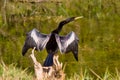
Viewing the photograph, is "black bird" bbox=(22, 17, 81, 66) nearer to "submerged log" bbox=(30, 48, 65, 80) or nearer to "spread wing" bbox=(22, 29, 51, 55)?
"spread wing" bbox=(22, 29, 51, 55)

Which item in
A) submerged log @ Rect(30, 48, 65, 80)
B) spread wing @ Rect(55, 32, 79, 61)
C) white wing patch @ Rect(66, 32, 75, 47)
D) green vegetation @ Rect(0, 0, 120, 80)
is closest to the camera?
submerged log @ Rect(30, 48, 65, 80)

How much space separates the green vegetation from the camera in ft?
30.9

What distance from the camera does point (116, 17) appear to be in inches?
615

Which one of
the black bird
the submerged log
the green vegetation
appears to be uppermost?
the black bird

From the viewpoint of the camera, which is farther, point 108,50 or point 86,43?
point 86,43

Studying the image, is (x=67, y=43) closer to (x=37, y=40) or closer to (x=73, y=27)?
(x=37, y=40)

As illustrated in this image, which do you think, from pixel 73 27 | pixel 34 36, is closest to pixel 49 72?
pixel 34 36

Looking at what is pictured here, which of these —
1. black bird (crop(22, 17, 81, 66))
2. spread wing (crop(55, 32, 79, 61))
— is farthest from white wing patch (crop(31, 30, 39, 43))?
spread wing (crop(55, 32, 79, 61))

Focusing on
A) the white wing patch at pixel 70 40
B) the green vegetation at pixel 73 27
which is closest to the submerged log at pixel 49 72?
the white wing patch at pixel 70 40

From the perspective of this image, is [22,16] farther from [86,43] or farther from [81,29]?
[86,43]

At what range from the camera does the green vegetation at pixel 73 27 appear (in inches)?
371

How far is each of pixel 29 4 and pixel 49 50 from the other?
30.0ft

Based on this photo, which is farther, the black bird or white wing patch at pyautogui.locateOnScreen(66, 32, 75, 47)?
white wing patch at pyautogui.locateOnScreen(66, 32, 75, 47)

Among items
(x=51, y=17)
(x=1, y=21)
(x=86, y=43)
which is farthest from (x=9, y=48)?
(x=51, y=17)
